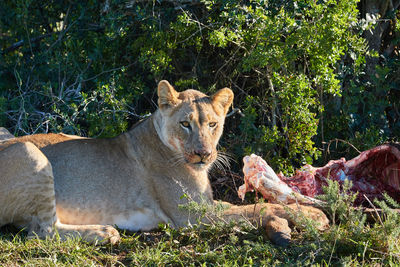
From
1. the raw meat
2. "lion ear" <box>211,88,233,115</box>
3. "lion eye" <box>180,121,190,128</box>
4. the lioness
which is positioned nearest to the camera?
the lioness

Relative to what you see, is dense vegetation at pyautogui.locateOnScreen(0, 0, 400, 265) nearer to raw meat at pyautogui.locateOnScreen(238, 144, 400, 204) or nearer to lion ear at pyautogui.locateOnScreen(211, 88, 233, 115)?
raw meat at pyautogui.locateOnScreen(238, 144, 400, 204)

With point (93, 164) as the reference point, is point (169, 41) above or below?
above

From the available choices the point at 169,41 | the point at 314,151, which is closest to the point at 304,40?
the point at 314,151

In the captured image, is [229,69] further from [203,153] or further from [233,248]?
[233,248]

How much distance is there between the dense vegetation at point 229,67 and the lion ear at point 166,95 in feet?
3.43

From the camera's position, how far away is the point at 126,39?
6.64 m

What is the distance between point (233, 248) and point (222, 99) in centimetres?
148

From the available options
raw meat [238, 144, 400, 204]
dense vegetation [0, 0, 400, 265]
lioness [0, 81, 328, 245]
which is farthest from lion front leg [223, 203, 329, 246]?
dense vegetation [0, 0, 400, 265]

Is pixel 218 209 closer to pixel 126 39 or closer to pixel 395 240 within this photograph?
pixel 395 240

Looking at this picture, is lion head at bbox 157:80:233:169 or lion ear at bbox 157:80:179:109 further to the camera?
lion ear at bbox 157:80:179:109

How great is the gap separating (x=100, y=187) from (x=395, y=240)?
231 cm

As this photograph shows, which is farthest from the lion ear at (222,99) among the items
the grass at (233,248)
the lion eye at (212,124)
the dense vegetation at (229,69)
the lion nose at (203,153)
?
the grass at (233,248)

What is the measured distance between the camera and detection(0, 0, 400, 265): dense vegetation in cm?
564

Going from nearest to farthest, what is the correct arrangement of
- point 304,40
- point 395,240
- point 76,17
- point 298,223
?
point 395,240 < point 298,223 < point 304,40 < point 76,17
